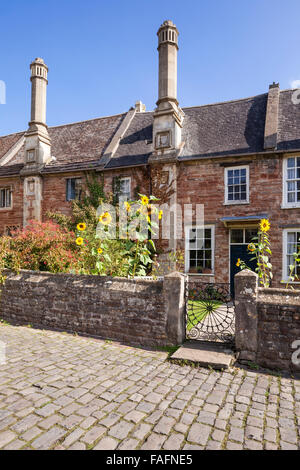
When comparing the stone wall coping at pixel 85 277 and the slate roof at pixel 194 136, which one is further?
the slate roof at pixel 194 136

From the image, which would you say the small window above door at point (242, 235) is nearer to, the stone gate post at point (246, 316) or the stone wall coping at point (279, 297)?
the stone wall coping at point (279, 297)

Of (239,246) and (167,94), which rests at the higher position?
(167,94)

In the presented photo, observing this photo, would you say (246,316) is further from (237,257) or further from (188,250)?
(188,250)

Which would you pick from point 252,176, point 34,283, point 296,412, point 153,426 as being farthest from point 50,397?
point 252,176

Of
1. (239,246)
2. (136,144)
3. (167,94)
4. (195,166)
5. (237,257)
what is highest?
(167,94)

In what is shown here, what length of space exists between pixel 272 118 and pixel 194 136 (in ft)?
12.5

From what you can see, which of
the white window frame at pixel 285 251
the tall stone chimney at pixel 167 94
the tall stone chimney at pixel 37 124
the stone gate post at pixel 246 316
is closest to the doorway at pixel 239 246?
the white window frame at pixel 285 251

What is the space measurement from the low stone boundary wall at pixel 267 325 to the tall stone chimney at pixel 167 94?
34.1ft

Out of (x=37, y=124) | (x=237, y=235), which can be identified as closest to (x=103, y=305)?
(x=237, y=235)

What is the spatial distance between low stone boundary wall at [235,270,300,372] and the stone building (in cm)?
611

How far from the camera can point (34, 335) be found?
263 inches

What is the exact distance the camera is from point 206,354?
5359 millimetres

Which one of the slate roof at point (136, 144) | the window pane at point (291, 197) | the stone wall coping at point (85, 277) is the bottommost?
the stone wall coping at point (85, 277)

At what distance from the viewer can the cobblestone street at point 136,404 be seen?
304 cm
